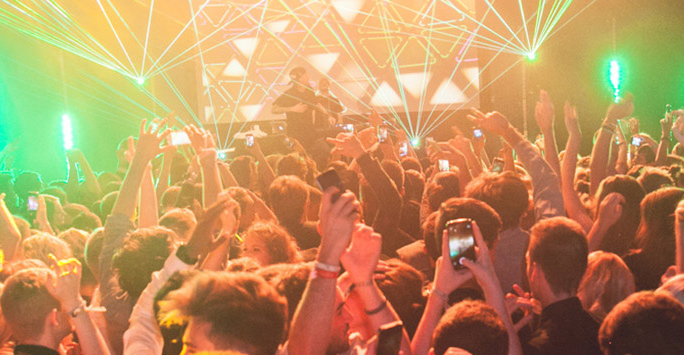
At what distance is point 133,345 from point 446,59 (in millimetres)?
11164

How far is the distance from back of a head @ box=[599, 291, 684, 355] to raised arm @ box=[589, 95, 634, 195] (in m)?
2.22

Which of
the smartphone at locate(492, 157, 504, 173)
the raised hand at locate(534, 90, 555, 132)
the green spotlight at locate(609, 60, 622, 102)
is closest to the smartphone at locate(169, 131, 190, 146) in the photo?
the smartphone at locate(492, 157, 504, 173)

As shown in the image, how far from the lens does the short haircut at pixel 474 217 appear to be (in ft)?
8.04

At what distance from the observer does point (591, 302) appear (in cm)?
241

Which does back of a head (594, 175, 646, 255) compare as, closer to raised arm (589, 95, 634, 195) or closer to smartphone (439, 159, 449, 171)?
raised arm (589, 95, 634, 195)

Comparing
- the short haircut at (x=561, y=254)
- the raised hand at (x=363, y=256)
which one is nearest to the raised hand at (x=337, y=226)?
the raised hand at (x=363, y=256)

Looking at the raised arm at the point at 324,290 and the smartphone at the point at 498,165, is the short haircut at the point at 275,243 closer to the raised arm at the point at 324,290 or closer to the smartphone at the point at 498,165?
the raised arm at the point at 324,290

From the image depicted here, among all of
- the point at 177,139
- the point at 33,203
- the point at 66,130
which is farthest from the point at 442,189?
the point at 66,130

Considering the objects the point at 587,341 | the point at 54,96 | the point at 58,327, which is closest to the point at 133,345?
the point at 58,327

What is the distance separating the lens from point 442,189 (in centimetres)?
371

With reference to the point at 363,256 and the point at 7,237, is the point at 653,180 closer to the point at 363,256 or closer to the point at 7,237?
the point at 363,256

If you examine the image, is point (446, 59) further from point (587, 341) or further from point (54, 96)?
point (587, 341)

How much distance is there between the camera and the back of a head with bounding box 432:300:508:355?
169cm

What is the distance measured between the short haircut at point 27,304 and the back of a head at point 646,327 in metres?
1.84
